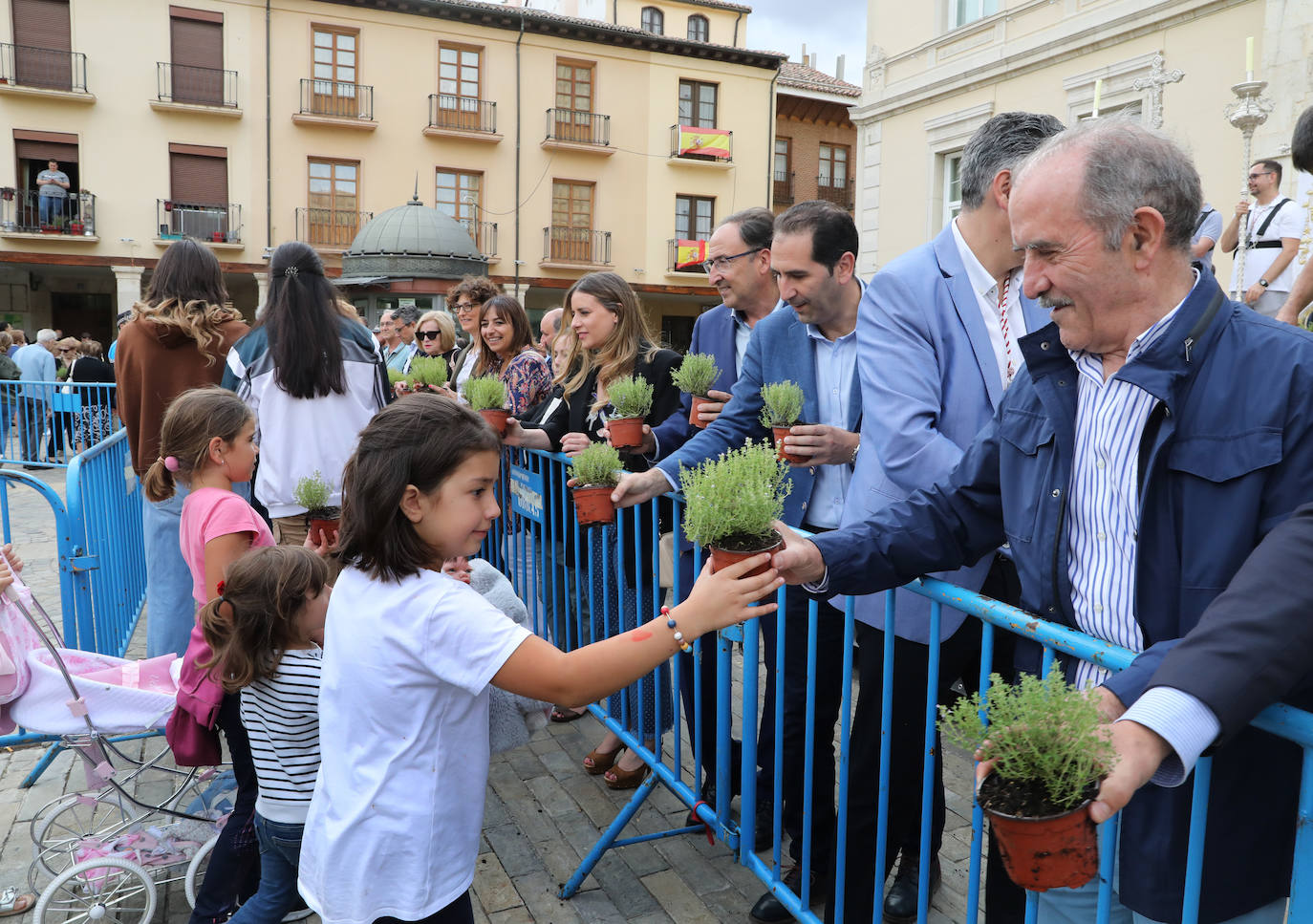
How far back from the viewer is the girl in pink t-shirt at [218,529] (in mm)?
2732

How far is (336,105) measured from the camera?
26.6m

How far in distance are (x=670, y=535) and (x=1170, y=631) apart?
6.50 feet

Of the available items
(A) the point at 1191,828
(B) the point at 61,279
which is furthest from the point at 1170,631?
(B) the point at 61,279

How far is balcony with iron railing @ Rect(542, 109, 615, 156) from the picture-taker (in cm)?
2882

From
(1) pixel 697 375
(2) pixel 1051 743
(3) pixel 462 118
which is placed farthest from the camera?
(3) pixel 462 118

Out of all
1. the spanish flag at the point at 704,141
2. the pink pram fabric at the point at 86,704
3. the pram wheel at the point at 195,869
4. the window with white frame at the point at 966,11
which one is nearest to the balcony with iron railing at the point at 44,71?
the spanish flag at the point at 704,141

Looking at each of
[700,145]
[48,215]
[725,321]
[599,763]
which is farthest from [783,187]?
[599,763]

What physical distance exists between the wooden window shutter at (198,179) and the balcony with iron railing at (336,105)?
254 cm

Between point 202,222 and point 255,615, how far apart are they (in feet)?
87.0

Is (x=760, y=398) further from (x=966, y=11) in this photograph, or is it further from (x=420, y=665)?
(x=966, y=11)

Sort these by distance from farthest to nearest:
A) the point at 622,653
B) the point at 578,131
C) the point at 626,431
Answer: the point at 578,131 → the point at 626,431 → the point at 622,653

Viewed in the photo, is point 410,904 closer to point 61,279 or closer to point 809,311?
point 809,311

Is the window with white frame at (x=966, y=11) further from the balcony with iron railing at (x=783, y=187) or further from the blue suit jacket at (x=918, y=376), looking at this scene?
the blue suit jacket at (x=918, y=376)

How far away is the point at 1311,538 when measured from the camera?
1.34 metres
